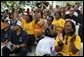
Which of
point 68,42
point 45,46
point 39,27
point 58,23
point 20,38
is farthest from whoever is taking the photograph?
point 39,27

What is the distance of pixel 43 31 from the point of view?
467 cm

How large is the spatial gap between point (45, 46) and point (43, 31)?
1.34 ft

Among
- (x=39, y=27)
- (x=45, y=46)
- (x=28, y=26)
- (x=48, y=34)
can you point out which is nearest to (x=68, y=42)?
(x=45, y=46)

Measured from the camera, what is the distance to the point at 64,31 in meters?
4.09

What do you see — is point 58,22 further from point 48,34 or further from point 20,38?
point 20,38

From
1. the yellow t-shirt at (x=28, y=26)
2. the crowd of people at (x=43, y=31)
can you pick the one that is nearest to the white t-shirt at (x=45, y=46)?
the crowd of people at (x=43, y=31)

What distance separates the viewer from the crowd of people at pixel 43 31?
4.06 metres

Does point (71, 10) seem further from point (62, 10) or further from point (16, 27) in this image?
point (16, 27)

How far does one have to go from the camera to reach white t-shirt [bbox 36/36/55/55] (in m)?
4.30

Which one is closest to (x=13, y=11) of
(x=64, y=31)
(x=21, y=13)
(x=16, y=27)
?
(x=21, y=13)

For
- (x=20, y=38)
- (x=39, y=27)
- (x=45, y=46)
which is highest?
(x=39, y=27)

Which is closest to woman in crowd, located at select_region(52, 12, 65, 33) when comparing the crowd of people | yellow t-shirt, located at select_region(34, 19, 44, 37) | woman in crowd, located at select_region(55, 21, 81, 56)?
the crowd of people

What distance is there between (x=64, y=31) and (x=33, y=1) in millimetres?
1199

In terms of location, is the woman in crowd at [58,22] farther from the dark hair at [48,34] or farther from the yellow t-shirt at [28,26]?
the yellow t-shirt at [28,26]
